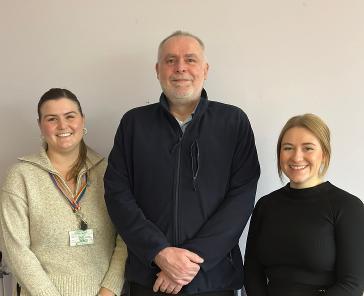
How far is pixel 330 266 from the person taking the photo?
4.49 feet

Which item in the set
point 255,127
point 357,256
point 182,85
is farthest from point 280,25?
point 357,256

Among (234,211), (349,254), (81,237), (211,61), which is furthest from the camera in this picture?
(211,61)

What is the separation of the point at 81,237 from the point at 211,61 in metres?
1.13

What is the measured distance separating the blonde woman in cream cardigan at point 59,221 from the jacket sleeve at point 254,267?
577mm

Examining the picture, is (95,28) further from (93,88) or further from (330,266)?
(330,266)

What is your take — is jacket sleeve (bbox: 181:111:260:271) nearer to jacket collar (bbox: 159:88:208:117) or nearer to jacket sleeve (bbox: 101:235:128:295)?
jacket collar (bbox: 159:88:208:117)

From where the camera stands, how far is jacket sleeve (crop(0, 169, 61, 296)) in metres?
1.58

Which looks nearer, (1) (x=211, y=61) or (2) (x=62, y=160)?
(2) (x=62, y=160)

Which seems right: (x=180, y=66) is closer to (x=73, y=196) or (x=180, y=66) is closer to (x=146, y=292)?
(x=73, y=196)

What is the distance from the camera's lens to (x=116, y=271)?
1702mm

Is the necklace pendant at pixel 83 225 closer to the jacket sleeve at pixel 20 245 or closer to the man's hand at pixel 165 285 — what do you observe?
the jacket sleeve at pixel 20 245

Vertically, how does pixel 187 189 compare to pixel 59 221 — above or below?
above

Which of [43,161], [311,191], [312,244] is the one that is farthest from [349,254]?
[43,161]

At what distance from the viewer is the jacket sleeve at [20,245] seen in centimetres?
158
